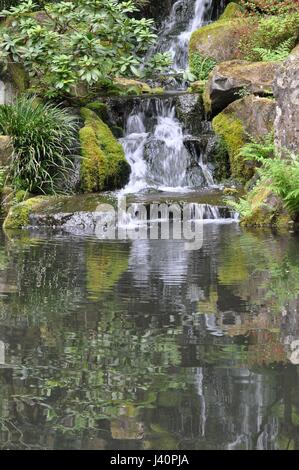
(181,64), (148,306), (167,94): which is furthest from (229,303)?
(181,64)

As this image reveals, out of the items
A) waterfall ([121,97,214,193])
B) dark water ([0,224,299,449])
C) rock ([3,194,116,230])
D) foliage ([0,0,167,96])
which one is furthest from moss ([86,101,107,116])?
dark water ([0,224,299,449])

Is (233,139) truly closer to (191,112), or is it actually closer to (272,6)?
(191,112)

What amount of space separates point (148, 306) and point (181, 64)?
14.0 metres

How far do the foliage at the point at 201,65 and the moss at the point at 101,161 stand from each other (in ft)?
14.0

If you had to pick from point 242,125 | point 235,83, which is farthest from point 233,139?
point 235,83

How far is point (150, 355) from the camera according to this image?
352 cm

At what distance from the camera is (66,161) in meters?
11.8

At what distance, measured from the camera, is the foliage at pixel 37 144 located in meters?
11.4

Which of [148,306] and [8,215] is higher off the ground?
[8,215]

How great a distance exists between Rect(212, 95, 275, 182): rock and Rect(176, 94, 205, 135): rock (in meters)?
0.60

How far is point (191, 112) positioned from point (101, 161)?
2.66m

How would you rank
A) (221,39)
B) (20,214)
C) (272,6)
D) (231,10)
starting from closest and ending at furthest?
1. (20,214)
2. (272,6)
3. (221,39)
4. (231,10)

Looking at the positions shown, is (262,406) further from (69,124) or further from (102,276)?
(69,124)

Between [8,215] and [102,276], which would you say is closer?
[102,276]
